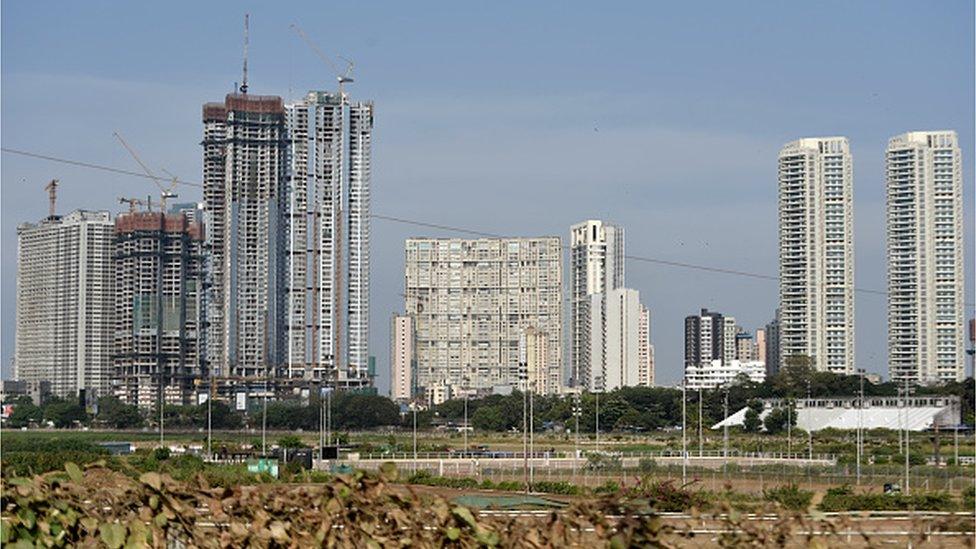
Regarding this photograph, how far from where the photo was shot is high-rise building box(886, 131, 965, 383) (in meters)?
→ 123

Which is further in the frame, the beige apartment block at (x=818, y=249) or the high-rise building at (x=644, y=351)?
the high-rise building at (x=644, y=351)

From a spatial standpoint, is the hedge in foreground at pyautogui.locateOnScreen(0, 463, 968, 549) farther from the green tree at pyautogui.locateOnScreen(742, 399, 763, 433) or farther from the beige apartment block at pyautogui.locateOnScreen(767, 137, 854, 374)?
the beige apartment block at pyautogui.locateOnScreen(767, 137, 854, 374)

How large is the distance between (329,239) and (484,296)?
86.6 feet

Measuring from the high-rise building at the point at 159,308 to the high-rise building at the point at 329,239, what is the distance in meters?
10.1

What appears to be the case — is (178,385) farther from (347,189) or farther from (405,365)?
(405,365)

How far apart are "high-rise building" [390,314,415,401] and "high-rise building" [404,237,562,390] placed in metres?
15.2

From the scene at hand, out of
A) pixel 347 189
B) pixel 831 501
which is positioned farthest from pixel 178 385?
pixel 831 501

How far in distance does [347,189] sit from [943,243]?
179 feet

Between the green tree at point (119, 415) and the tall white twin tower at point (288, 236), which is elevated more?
the tall white twin tower at point (288, 236)

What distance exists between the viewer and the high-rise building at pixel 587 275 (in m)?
165

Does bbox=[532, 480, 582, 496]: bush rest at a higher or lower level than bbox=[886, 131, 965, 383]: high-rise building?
lower

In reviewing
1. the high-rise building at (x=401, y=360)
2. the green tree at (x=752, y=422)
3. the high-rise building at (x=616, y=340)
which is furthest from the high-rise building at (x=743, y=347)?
the green tree at (x=752, y=422)

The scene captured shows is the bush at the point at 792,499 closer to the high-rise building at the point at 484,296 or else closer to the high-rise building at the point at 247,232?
the high-rise building at the point at 247,232

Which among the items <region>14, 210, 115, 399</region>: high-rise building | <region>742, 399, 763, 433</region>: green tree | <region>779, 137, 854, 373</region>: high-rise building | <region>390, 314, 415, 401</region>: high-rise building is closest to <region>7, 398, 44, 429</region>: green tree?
<region>14, 210, 115, 399</region>: high-rise building
